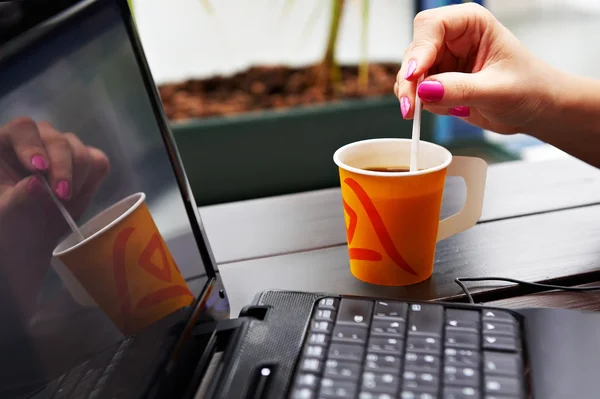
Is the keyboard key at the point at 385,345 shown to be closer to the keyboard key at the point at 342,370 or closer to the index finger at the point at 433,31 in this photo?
the keyboard key at the point at 342,370

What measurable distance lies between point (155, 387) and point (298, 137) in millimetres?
1296

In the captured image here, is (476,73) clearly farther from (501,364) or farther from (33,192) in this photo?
(33,192)

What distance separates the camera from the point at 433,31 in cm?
68

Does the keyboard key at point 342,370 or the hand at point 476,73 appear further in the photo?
the hand at point 476,73

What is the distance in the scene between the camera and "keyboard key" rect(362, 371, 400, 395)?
38cm

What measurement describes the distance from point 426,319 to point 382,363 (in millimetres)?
66

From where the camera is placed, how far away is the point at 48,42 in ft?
1.22

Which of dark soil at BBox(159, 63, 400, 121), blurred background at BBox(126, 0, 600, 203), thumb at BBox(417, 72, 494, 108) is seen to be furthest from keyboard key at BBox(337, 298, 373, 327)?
dark soil at BBox(159, 63, 400, 121)

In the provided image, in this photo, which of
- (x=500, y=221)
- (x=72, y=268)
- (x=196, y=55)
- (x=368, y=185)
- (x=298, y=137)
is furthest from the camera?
(x=196, y=55)

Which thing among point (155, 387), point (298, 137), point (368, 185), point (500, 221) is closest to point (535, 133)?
point (500, 221)

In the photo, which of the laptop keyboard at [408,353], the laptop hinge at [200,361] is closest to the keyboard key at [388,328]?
the laptop keyboard at [408,353]

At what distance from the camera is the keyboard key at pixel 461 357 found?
1.33 feet

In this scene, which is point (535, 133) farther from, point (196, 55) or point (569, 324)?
point (196, 55)

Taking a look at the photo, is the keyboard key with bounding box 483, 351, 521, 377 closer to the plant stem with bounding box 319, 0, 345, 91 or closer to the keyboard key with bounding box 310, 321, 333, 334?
the keyboard key with bounding box 310, 321, 333, 334
